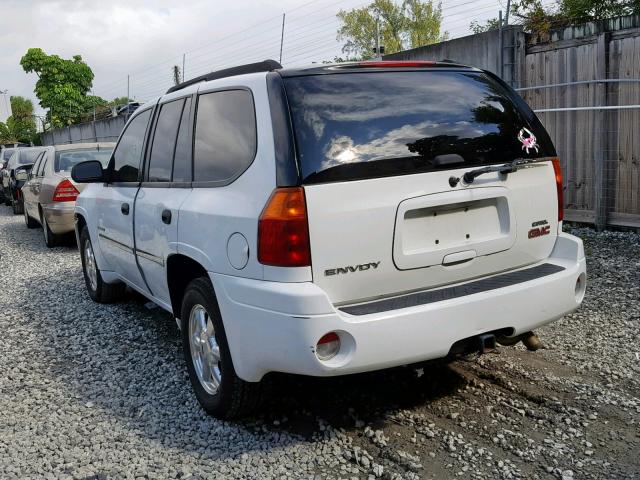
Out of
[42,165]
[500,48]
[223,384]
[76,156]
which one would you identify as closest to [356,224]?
[223,384]

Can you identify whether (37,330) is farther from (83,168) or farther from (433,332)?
(433,332)

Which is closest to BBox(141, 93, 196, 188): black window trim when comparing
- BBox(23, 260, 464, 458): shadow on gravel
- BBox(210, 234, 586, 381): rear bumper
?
BBox(210, 234, 586, 381): rear bumper

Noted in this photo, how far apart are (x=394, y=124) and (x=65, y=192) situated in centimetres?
769

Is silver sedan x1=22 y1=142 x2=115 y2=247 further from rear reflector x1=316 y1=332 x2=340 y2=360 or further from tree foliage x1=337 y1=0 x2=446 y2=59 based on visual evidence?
tree foliage x1=337 y1=0 x2=446 y2=59

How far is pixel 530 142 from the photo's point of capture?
3703mm

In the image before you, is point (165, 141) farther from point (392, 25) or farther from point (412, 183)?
point (392, 25)

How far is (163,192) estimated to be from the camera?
13.7 ft

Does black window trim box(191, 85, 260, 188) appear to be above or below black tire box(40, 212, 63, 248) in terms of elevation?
above

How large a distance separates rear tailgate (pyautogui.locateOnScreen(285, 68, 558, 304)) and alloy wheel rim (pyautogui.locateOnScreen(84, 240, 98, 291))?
4.04m

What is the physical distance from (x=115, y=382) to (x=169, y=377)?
0.36 m

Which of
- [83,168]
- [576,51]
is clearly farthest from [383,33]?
[83,168]

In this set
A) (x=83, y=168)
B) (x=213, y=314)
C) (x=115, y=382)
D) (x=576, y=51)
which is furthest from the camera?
(x=576, y=51)

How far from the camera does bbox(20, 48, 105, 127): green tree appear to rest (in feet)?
188

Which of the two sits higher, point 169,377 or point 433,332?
point 433,332
